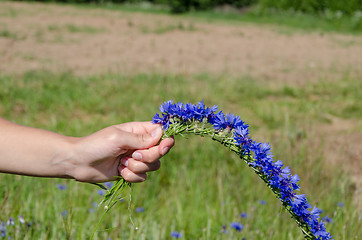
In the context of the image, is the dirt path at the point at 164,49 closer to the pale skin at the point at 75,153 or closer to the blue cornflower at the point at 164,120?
the pale skin at the point at 75,153

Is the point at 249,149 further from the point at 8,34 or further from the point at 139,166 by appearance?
the point at 8,34

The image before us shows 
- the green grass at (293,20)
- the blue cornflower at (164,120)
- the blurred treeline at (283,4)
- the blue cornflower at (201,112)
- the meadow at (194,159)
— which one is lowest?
the meadow at (194,159)

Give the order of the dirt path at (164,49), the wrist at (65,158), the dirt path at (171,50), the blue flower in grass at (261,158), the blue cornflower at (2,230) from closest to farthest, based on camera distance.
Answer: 1. the blue flower in grass at (261,158)
2. the wrist at (65,158)
3. the blue cornflower at (2,230)
4. the dirt path at (171,50)
5. the dirt path at (164,49)

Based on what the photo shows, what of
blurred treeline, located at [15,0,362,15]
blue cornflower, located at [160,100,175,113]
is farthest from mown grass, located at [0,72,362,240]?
blurred treeline, located at [15,0,362,15]

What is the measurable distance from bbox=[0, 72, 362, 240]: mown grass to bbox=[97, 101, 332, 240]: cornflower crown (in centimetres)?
35

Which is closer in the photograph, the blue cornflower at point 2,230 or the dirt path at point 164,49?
the blue cornflower at point 2,230

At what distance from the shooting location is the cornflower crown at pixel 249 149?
106 centimetres

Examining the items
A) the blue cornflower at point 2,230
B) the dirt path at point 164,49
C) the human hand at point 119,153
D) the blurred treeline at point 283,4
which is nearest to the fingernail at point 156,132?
the human hand at point 119,153

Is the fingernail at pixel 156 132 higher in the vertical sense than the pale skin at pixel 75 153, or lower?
higher

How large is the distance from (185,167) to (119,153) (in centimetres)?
162

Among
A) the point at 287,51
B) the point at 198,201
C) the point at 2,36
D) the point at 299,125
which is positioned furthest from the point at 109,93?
the point at 287,51

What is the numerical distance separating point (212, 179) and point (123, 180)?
5.48ft

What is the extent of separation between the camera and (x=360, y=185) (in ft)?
9.30

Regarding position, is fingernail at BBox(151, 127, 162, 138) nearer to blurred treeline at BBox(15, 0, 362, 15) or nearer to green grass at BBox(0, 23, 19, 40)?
green grass at BBox(0, 23, 19, 40)
